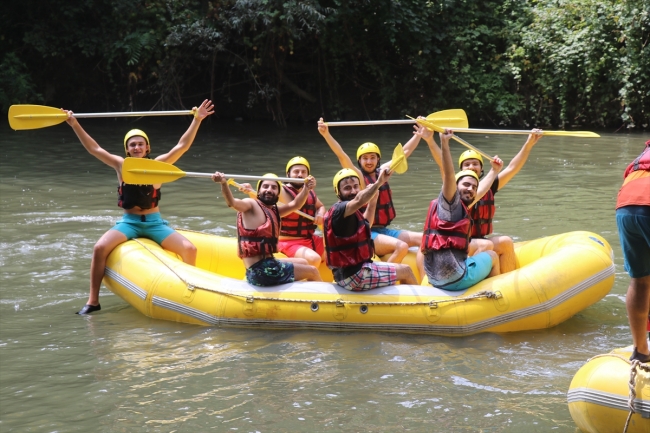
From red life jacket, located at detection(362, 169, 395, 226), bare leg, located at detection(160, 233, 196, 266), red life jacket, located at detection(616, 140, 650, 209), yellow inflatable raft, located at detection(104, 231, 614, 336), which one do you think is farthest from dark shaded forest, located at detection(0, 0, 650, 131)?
red life jacket, located at detection(616, 140, 650, 209)

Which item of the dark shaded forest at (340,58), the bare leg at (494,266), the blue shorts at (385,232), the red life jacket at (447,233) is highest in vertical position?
the dark shaded forest at (340,58)

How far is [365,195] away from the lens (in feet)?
15.8

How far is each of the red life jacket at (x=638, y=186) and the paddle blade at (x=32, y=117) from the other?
4.17 m

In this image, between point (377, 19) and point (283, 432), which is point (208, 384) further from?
point (377, 19)

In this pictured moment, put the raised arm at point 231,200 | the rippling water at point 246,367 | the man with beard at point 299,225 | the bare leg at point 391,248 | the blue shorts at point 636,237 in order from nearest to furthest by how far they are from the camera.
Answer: the blue shorts at point 636,237
the rippling water at point 246,367
the raised arm at point 231,200
the bare leg at point 391,248
the man with beard at point 299,225

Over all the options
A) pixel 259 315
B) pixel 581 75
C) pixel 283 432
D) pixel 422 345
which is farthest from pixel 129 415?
pixel 581 75

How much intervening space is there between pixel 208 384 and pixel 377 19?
1253 cm

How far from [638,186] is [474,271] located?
1.99m

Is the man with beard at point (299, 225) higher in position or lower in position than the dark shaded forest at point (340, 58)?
lower

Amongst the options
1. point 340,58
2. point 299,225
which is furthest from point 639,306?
point 340,58

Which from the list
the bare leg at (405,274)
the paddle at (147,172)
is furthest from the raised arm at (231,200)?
the bare leg at (405,274)

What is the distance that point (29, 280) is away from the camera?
6379 millimetres

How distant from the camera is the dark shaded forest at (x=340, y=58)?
14586mm

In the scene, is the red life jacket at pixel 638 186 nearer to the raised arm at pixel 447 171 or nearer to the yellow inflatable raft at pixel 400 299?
the raised arm at pixel 447 171
